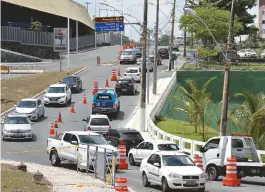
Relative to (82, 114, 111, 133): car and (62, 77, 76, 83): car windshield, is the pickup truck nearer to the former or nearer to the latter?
(82, 114, 111, 133): car

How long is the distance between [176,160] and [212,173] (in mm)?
3523

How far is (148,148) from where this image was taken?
3130 centimetres

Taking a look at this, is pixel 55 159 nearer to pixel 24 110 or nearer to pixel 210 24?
pixel 24 110

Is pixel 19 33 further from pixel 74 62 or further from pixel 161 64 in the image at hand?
pixel 161 64

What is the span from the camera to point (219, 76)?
7138 cm

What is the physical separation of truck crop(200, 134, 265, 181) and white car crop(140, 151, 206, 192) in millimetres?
2725

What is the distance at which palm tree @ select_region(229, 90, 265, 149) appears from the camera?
36.3 meters

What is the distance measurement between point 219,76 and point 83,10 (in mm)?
69932

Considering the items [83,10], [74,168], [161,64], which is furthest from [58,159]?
[83,10]

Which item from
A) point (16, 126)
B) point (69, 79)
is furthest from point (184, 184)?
point (69, 79)

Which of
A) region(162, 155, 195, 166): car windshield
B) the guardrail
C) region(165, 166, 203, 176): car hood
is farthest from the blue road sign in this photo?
region(165, 166, 203, 176): car hood

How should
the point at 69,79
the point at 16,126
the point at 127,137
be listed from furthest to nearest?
1. the point at 69,79
2. the point at 16,126
3. the point at 127,137

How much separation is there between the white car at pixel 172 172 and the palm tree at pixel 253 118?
12.4 metres

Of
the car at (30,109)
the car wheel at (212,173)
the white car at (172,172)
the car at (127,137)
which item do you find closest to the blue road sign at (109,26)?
the car at (30,109)
